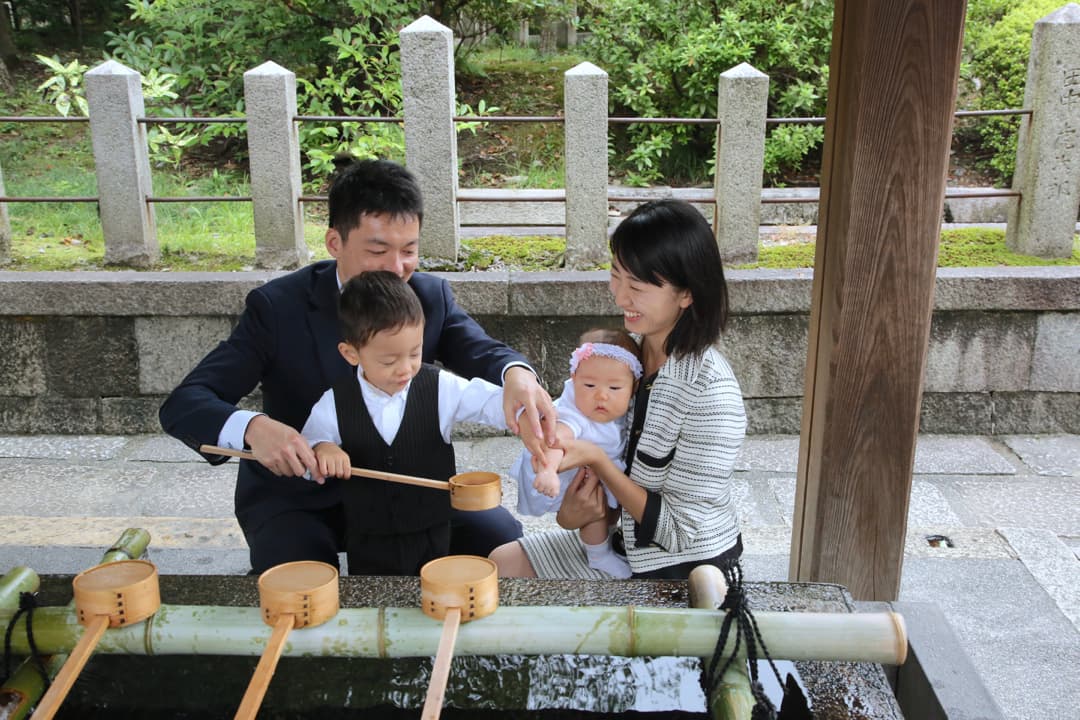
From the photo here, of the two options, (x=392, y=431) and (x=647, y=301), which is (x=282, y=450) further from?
(x=647, y=301)

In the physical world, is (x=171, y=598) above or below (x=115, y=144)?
below

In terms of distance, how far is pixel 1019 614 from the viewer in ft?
11.5

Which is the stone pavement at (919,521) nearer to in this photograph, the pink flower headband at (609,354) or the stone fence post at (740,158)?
the stone fence post at (740,158)

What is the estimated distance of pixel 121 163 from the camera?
570 cm

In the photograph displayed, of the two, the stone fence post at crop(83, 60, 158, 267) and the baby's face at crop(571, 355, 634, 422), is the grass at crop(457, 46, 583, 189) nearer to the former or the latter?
the stone fence post at crop(83, 60, 158, 267)

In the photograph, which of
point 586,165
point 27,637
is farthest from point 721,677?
point 586,165

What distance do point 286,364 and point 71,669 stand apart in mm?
1426

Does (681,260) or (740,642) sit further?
(681,260)

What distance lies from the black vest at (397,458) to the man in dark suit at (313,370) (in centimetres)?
16

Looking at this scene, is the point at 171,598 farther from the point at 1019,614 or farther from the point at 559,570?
the point at 1019,614

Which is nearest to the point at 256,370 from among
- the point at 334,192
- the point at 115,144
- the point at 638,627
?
the point at 334,192

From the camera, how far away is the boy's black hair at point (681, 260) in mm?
2461

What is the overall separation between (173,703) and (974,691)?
5.81 ft

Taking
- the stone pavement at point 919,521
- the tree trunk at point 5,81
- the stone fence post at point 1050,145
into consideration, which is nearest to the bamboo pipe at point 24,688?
the stone pavement at point 919,521
